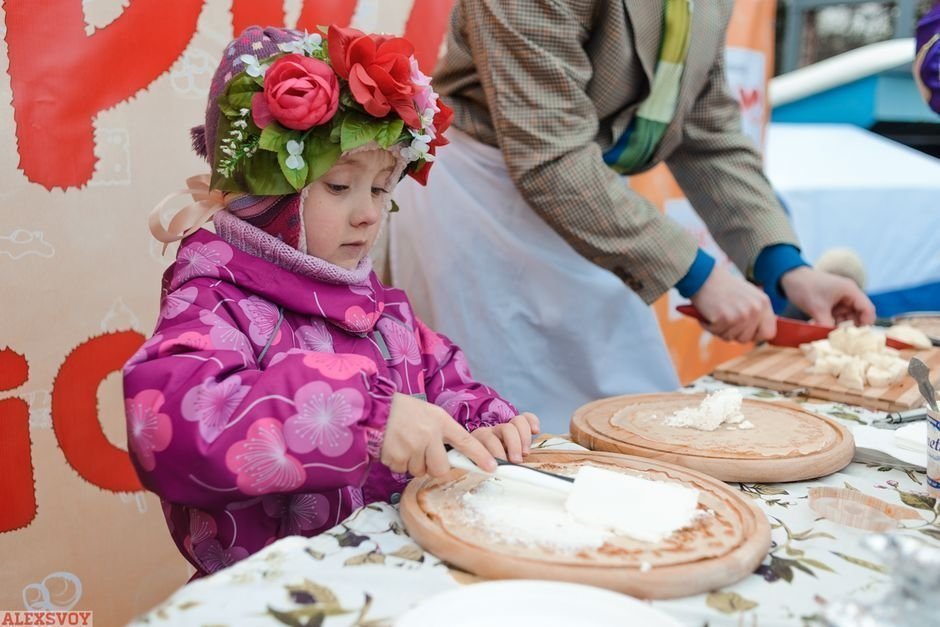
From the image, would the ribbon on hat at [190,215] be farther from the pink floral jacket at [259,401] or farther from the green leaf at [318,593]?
the green leaf at [318,593]

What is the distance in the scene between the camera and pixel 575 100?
1779 millimetres

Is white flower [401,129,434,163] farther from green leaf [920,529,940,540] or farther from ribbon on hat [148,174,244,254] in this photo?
green leaf [920,529,940,540]

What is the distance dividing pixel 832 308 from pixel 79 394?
1747 mm

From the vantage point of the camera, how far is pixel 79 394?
1.76 metres

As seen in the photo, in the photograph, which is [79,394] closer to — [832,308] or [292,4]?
[292,4]

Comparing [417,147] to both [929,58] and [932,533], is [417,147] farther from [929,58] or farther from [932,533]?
[929,58]

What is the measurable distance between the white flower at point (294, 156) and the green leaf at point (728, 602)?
75cm

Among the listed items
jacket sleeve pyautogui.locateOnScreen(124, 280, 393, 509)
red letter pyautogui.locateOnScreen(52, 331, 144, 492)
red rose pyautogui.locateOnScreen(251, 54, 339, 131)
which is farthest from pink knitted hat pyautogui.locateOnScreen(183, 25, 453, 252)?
red letter pyautogui.locateOnScreen(52, 331, 144, 492)

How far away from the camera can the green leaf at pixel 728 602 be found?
0.81m

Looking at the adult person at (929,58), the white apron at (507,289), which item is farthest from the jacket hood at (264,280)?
the adult person at (929,58)

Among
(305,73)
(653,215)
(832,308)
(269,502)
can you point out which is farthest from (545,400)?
(305,73)

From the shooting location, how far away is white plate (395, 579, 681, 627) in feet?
2.45

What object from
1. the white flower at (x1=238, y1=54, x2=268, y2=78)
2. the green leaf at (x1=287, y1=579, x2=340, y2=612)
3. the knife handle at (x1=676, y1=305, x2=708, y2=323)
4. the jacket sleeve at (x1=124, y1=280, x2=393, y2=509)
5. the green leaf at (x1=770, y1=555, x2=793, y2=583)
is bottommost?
the green leaf at (x1=770, y1=555, x2=793, y2=583)

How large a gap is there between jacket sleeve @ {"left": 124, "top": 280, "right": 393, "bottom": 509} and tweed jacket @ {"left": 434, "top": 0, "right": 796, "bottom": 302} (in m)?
0.90
